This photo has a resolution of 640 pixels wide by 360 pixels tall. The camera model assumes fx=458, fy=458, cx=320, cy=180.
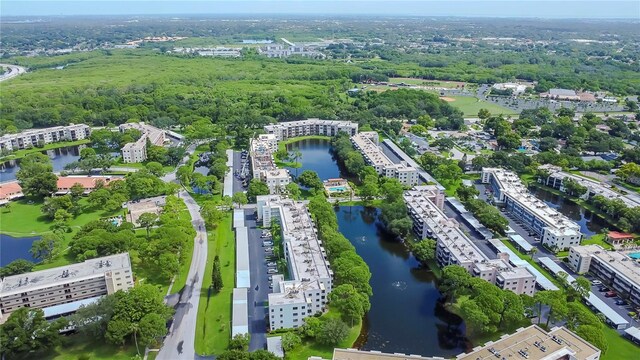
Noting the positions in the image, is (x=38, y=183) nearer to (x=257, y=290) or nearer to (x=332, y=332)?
(x=257, y=290)

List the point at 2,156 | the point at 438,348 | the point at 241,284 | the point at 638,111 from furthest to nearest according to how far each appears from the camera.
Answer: the point at 638,111, the point at 2,156, the point at 241,284, the point at 438,348

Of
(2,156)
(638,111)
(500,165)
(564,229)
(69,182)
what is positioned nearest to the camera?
(564,229)

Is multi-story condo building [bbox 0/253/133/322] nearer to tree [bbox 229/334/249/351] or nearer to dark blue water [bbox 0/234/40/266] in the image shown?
dark blue water [bbox 0/234/40/266]

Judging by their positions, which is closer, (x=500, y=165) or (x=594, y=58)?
(x=500, y=165)

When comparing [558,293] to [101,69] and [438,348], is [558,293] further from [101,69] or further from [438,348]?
[101,69]

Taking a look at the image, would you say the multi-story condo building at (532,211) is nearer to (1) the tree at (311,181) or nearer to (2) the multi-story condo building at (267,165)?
(1) the tree at (311,181)

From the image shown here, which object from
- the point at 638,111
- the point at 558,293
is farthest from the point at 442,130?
the point at 558,293

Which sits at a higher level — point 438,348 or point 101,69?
point 101,69

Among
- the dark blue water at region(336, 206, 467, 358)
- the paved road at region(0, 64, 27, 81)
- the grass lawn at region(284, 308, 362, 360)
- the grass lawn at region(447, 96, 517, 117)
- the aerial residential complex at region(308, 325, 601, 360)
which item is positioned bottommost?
the dark blue water at region(336, 206, 467, 358)

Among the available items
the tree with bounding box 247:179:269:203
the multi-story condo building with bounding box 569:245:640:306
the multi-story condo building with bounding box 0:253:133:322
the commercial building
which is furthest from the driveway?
the multi-story condo building with bounding box 569:245:640:306
